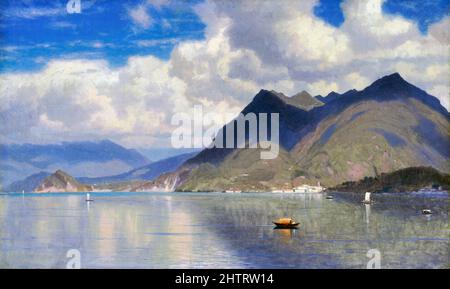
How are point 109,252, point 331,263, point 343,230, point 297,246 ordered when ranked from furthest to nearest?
point 343,230 < point 297,246 < point 109,252 < point 331,263

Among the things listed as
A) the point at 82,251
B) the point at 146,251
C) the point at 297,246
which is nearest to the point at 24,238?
the point at 82,251

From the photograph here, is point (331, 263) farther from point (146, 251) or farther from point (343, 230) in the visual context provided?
point (343, 230)

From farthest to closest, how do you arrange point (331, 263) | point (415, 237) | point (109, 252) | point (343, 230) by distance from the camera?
point (343, 230) → point (415, 237) → point (109, 252) → point (331, 263)
